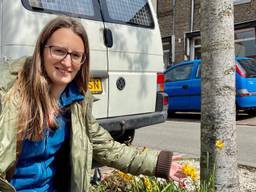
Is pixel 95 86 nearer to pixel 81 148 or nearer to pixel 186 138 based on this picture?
pixel 81 148

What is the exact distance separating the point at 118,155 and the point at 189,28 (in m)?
17.2

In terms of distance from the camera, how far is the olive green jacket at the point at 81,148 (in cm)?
180

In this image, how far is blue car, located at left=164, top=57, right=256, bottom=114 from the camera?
935cm

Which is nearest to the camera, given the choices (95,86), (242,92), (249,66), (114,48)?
(95,86)

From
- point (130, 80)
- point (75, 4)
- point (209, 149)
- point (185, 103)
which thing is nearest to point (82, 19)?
point (75, 4)

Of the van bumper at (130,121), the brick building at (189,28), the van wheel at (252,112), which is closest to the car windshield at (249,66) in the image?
the van wheel at (252,112)

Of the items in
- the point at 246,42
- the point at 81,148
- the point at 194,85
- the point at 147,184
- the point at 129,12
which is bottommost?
the point at 147,184

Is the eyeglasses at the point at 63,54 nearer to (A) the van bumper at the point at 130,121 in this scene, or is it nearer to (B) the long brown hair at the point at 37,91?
(B) the long brown hair at the point at 37,91

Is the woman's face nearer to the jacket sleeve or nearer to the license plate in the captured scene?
the jacket sleeve

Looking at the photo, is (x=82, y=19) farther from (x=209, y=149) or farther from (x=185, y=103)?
(x=185, y=103)

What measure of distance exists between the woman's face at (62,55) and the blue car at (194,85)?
7.82m

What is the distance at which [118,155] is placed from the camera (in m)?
2.19


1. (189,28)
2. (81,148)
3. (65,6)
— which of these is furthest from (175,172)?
(189,28)

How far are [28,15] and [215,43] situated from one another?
5.27 ft
